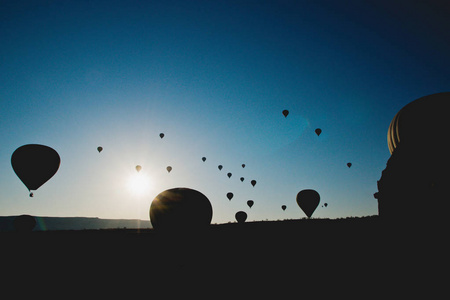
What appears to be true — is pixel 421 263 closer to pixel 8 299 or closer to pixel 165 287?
pixel 165 287

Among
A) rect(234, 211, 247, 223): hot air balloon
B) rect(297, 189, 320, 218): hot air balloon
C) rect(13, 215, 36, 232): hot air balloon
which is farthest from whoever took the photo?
rect(234, 211, 247, 223): hot air balloon

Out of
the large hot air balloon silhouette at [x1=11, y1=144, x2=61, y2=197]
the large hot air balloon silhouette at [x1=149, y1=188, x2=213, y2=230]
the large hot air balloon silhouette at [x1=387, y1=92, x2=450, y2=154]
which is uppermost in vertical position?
the large hot air balloon silhouette at [x1=387, y1=92, x2=450, y2=154]

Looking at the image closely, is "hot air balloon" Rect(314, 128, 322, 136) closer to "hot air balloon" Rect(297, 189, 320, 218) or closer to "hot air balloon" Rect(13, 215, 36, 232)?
"hot air balloon" Rect(297, 189, 320, 218)

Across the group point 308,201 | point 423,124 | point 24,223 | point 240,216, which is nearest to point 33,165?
point 24,223

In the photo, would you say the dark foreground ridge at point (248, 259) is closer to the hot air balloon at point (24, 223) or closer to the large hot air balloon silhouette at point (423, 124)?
the large hot air balloon silhouette at point (423, 124)

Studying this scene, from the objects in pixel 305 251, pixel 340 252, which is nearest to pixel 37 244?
pixel 305 251

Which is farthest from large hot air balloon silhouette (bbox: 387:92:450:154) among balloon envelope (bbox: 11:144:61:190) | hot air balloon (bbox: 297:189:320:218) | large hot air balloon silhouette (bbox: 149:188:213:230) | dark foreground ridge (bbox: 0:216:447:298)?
balloon envelope (bbox: 11:144:61:190)

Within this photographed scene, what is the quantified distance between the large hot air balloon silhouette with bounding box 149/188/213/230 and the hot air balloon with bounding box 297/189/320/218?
17.2 meters

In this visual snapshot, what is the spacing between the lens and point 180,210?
18922 mm

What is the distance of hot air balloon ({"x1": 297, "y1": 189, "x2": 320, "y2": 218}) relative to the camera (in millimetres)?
33062

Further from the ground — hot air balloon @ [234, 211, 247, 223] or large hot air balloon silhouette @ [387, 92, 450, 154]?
large hot air balloon silhouette @ [387, 92, 450, 154]

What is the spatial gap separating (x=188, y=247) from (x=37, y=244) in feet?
27.3

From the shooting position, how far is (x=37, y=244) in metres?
14.3

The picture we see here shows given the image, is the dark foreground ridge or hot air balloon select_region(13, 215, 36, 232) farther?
hot air balloon select_region(13, 215, 36, 232)
